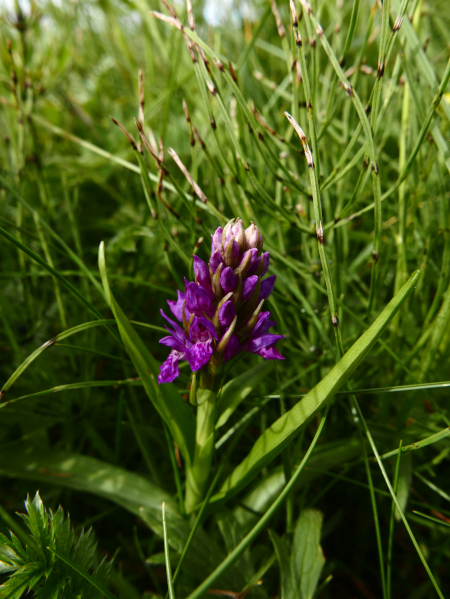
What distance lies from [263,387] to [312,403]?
27cm

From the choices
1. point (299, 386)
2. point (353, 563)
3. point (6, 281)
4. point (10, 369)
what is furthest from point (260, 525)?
point (6, 281)

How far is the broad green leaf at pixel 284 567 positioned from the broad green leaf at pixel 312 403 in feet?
0.33

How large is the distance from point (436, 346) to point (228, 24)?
1.72 meters

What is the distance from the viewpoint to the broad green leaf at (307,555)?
627 millimetres

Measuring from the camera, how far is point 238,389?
0.67 metres

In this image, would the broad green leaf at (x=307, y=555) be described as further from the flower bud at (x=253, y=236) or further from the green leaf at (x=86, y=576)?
the flower bud at (x=253, y=236)

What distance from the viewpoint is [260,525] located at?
0.46 m

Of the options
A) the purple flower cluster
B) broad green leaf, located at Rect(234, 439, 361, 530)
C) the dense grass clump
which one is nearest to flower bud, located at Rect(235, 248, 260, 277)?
the purple flower cluster

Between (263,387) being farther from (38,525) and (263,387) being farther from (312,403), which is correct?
(38,525)

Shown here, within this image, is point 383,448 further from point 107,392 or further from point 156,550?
point 107,392

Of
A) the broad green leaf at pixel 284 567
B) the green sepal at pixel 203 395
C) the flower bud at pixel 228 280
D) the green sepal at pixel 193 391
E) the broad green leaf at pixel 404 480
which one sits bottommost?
the broad green leaf at pixel 404 480

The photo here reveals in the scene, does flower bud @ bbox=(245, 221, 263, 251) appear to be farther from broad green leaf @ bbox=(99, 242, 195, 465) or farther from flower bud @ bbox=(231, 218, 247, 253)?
broad green leaf @ bbox=(99, 242, 195, 465)

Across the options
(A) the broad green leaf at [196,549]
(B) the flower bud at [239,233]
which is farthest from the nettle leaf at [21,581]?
(B) the flower bud at [239,233]

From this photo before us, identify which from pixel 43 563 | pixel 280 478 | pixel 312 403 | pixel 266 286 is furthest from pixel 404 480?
pixel 43 563
